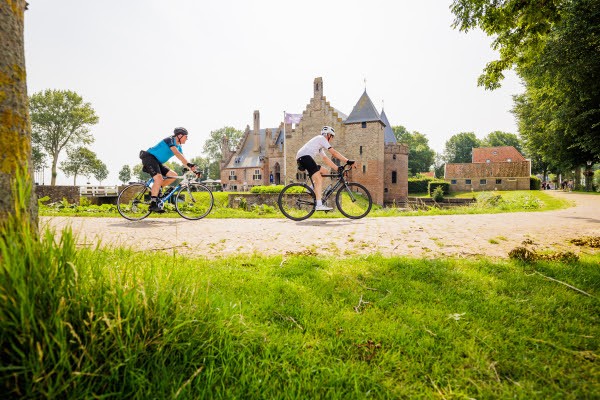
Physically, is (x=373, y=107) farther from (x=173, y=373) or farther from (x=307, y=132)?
(x=173, y=373)

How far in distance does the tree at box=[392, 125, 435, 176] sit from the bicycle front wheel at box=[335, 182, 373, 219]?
240 ft

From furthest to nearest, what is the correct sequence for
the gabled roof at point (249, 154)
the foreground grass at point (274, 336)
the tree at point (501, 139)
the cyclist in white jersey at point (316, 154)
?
the tree at point (501, 139) < the gabled roof at point (249, 154) < the cyclist in white jersey at point (316, 154) < the foreground grass at point (274, 336)

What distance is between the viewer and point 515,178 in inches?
2137

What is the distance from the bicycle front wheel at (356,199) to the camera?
315 inches

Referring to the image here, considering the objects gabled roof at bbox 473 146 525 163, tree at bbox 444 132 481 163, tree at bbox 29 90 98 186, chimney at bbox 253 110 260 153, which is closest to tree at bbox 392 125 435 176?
gabled roof at bbox 473 146 525 163

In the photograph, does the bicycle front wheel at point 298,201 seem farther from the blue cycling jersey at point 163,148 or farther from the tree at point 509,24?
the tree at point 509,24

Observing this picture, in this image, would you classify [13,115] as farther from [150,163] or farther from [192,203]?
[192,203]

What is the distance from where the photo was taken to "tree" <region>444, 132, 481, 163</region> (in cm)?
8894

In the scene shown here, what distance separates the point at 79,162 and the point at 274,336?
67345 millimetres

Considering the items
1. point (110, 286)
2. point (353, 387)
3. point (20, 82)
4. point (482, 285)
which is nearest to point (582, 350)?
point (482, 285)

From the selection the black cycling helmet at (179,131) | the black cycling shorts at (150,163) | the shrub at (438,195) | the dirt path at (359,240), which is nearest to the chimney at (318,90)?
the shrub at (438,195)

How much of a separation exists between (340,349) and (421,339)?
0.56 m

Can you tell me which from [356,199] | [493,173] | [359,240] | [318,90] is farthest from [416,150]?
[359,240]

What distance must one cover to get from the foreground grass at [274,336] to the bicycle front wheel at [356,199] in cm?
532
